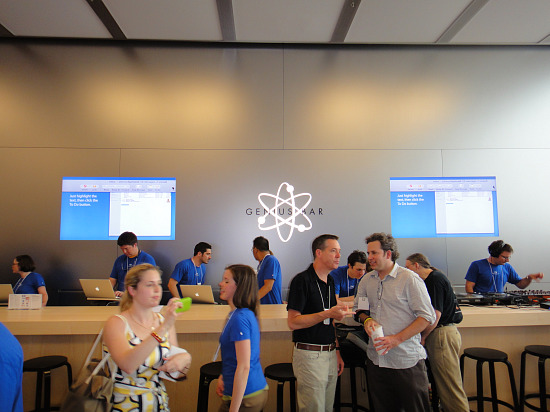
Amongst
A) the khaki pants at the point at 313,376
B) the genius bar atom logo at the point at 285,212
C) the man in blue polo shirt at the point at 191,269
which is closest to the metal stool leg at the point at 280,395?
the khaki pants at the point at 313,376

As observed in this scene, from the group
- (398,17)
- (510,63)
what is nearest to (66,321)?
(398,17)

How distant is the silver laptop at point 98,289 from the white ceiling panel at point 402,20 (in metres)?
3.77

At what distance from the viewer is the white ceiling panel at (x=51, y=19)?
13.3 feet

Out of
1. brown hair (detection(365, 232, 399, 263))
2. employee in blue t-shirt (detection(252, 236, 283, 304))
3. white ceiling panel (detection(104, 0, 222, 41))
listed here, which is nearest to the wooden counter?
employee in blue t-shirt (detection(252, 236, 283, 304))

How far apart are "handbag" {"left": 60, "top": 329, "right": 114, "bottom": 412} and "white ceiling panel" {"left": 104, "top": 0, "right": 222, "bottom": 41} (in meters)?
3.72

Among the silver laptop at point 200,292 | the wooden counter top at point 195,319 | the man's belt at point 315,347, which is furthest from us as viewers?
the silver laptop at point 200,292

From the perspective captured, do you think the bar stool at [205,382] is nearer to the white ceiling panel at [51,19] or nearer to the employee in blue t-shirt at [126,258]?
the employee in blue t-shirt at [126,258]

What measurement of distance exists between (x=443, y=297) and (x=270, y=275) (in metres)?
1.66

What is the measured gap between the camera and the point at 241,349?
171 centimetres

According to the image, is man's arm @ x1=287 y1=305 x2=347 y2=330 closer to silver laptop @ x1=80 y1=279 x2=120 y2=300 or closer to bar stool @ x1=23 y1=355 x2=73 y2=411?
bar stool @ x1=23 y1=355 x2=73 y2=411

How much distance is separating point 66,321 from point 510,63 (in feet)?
18.7

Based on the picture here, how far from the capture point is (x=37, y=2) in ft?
13.1

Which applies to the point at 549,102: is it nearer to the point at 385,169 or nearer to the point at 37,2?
the point at 385,169

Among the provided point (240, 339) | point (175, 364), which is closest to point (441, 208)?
point (240, 339)
